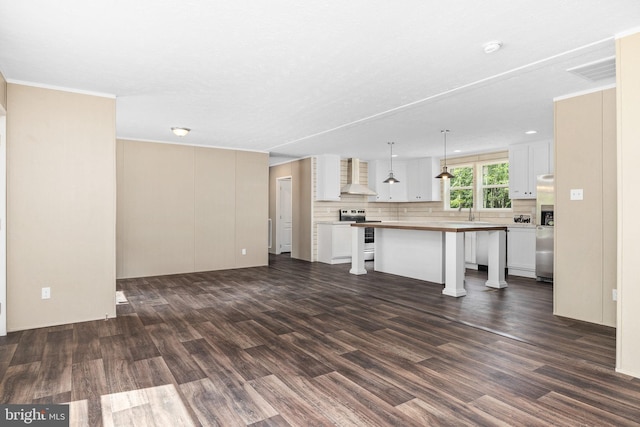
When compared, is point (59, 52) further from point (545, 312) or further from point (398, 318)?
point (545, 312)

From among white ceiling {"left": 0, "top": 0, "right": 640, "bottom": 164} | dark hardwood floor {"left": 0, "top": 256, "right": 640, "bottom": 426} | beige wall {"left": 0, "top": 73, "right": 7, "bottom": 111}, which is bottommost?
dark hardwood floor {"left": 0, "top": 256, "right": 640, "bottom": 426}

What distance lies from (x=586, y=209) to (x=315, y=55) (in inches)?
122

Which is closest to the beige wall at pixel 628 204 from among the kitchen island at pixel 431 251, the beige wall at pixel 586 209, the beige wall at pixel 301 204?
the beige wall at pixel 586 209

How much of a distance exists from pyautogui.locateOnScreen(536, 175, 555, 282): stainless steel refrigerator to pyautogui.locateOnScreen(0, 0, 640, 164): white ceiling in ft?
5.04

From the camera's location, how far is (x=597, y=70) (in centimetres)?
324

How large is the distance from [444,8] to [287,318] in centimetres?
314

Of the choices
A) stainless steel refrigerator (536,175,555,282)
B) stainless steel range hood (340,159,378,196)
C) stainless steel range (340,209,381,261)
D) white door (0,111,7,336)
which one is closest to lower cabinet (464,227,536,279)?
stainless steel refrigerator (536,175,555,282)

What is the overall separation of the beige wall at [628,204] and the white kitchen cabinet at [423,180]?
18.8 feet

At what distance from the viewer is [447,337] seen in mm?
3363

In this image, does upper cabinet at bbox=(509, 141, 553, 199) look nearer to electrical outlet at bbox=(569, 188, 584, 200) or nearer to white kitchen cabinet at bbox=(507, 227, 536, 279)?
white kitchen cabinet at bbox=(507, 227, 536, 279)

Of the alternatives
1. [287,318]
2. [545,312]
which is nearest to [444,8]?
[287,318]

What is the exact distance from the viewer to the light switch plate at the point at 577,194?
12.4 ft

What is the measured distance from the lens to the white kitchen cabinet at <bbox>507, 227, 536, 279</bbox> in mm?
6316

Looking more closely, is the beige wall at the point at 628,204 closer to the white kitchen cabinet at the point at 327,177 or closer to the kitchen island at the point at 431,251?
the kitchen island at the point at 431,251
